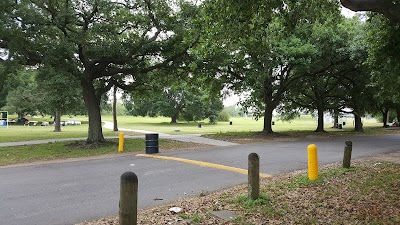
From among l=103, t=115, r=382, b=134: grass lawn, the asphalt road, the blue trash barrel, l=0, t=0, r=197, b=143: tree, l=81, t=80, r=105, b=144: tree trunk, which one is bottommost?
the asphalt road

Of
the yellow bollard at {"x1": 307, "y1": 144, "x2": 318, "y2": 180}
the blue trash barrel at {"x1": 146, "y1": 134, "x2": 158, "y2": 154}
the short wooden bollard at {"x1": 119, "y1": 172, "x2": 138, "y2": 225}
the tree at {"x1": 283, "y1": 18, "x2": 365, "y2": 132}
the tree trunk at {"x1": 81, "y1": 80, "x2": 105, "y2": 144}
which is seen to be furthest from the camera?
the tree at {"x1": 283, "y1": 18, "x2": 365, "y2": 132}

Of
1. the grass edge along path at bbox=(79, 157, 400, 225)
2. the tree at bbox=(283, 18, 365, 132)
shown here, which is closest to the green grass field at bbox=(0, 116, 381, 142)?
the tree at bbox=(283, 18, 365, 132)

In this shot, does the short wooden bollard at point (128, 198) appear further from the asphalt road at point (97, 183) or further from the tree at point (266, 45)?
the tree at point (266, 45)

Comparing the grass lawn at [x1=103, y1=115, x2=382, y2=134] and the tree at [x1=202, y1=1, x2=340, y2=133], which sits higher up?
the tree at [x1=202, y1=1, x2=340, y2=133]

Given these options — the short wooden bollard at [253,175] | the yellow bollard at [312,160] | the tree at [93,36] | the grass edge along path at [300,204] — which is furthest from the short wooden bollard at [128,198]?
the tree at [93,36]

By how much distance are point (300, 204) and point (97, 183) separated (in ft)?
16.7

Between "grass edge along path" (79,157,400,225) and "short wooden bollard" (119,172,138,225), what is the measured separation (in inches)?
54.5

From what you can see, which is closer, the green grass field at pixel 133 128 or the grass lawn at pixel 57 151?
the grass lawn at pixel 57 151

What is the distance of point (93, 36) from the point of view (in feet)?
48.7

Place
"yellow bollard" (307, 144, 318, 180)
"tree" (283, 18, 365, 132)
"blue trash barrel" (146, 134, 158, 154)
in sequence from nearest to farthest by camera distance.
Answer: "yellow bollard" (307, 144, 318, 180) → "blue trash barrel" (146, 134, 158, 154) → "tree" (283, 18, 365, 132)

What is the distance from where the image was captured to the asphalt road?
599 centimetres

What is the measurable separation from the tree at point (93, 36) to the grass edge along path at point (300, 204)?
26.1ft

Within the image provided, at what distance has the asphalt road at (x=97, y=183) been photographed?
5.99 m

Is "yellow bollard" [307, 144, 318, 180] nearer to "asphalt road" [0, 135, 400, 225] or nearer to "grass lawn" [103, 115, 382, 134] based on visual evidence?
"asphalt road" [0, 135, 400, 225]
